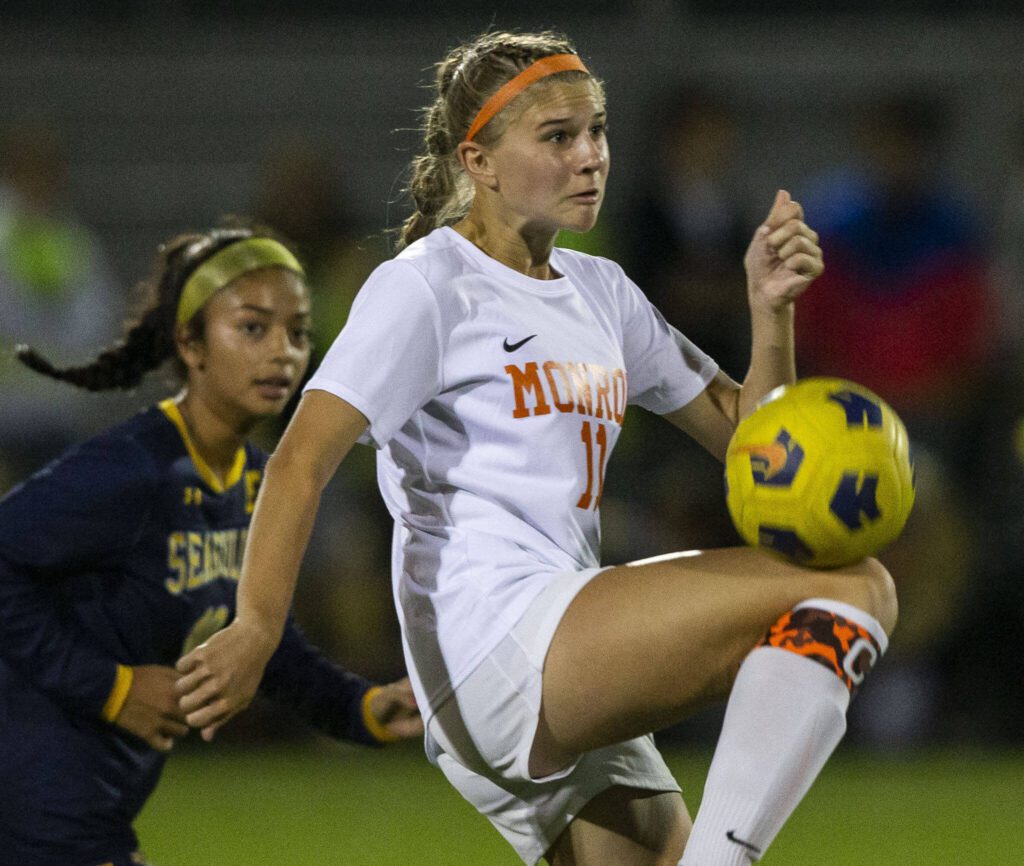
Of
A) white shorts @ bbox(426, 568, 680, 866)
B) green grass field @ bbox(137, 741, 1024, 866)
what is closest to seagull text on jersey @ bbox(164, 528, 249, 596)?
white shorts @ bbox(426, 568, 680, 866)

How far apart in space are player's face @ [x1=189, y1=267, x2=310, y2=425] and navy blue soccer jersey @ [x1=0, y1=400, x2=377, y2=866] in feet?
0.52

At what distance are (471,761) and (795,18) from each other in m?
6.97

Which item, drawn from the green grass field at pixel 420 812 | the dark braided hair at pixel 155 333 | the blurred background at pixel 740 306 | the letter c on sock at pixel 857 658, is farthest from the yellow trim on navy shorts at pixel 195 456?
the blurred background at pixel 740 306

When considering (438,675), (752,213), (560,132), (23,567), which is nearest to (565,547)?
(438,675)

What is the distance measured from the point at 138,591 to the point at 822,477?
62.9 inches

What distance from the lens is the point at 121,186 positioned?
9.15 meters

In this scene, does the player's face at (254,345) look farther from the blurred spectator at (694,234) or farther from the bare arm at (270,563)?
the blurred spectator at (694,234)

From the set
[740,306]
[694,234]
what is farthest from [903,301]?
[694,234]

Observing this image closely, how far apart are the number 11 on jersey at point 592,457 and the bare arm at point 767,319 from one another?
0.41 metres

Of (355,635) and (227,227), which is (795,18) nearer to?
(355,635)

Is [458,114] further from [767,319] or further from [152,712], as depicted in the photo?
[152,712]

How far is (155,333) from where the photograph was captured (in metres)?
4.18

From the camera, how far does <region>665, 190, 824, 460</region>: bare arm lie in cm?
328

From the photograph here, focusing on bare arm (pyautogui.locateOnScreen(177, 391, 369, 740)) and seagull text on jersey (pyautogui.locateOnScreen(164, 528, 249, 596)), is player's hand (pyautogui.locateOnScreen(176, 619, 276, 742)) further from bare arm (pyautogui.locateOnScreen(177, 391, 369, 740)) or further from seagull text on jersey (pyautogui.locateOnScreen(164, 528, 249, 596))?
seagull text on jersey (pyautogui.locateOnScreen(164, 528, 249, 596))
